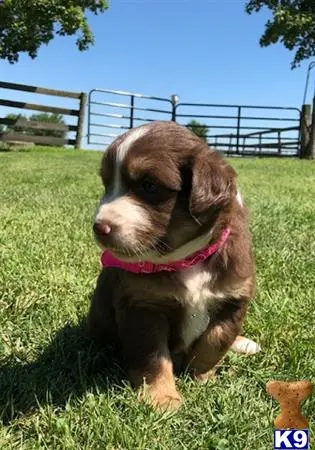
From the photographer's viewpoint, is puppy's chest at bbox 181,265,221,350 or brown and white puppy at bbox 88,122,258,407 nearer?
brown and white puppy at bbox 88,122,258,407

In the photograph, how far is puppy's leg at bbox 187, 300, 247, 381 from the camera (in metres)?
2.36

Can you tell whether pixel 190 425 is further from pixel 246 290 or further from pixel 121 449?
pixel 246 290

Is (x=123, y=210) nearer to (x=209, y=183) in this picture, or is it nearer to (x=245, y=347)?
(x=209, y=183)

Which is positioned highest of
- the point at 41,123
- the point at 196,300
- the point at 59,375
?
the point at 41,123

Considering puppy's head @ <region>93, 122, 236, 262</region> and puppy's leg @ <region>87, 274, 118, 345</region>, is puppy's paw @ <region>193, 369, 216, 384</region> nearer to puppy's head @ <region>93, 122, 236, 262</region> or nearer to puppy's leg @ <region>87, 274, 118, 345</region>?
puppy's leg @ <region>87, 274, 118, 345</region>

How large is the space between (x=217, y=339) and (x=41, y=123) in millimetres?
16270

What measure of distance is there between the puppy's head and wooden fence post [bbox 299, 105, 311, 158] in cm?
1530

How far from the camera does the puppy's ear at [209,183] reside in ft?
6.73

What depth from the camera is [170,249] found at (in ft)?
7.12

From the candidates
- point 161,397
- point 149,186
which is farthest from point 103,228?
point 161,397

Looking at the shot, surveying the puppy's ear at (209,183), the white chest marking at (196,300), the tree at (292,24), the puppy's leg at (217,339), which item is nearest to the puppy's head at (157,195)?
the puppy's ear at (209,183)

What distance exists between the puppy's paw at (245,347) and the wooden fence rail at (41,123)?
49.6ft

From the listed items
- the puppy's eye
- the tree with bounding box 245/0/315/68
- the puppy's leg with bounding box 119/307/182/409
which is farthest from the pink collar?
the tree with bounding box 245/0/315/68

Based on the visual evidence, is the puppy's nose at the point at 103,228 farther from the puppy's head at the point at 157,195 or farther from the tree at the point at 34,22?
the tree at the point at 34,22
